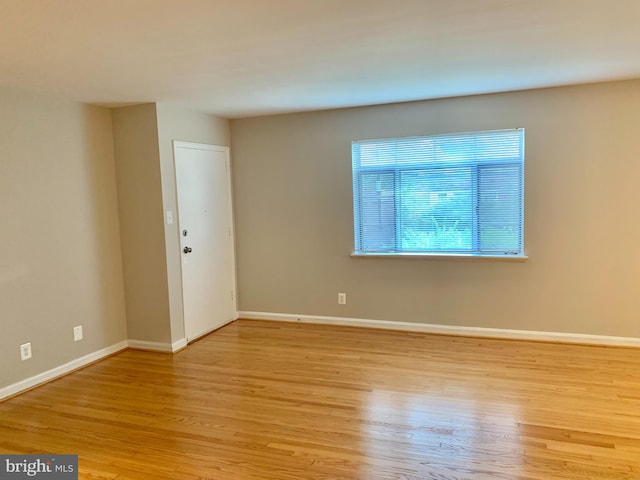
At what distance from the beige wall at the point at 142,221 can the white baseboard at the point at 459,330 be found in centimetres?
125

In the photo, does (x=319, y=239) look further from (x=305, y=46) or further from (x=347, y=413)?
(x=305, y=46)

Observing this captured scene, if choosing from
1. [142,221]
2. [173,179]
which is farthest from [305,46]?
[142,221]

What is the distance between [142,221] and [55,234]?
0.74 metres

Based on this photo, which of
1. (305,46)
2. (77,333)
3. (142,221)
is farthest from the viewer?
(142,221)

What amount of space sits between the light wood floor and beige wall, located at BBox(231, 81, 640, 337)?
1.39ft

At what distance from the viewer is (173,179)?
4.27 m

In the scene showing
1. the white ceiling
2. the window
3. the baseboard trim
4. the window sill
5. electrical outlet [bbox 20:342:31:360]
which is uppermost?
the white ceiling

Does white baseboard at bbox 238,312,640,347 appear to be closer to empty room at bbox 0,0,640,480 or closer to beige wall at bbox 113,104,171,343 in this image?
empty room at bbox 0,0,640,480

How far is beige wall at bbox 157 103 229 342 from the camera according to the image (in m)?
4.13

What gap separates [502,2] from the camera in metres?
2.10

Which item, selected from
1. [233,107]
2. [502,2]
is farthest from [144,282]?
[502,2]

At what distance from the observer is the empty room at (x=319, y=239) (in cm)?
241

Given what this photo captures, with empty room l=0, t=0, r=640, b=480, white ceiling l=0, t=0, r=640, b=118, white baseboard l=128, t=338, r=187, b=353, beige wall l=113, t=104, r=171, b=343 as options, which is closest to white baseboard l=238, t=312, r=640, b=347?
empty room l=0, t=0, r=640, b=480

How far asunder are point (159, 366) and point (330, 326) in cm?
181
